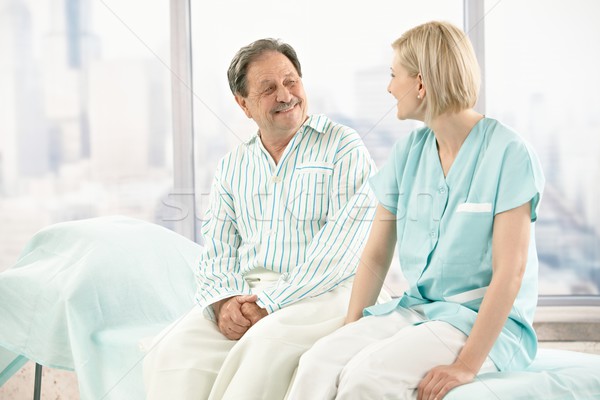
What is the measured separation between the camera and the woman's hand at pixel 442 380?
1.18m

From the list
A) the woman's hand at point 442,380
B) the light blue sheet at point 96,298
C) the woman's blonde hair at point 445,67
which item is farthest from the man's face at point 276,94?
the woman's hand at point 442,380

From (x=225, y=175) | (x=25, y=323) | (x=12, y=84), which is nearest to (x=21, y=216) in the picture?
(x=12, y=84)

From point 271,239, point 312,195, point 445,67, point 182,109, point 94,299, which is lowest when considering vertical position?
point 94,299

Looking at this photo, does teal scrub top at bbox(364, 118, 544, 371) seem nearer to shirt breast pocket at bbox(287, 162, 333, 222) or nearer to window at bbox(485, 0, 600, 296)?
shirt breast pocket at bbox(287, 162, 333, 222)

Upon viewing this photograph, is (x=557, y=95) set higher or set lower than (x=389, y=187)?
higher

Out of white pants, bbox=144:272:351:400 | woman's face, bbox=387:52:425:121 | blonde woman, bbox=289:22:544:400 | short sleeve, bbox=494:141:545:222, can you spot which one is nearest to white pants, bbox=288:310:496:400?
blonde woman, bbox=289:22:544:400

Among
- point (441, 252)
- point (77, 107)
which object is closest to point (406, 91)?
point (441, 252)

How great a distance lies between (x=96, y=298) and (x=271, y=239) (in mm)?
487

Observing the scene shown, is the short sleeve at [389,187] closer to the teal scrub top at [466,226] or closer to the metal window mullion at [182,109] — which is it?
the teal scrub top at [466,226]

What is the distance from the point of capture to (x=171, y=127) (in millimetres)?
2545

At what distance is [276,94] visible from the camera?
67.8 inches

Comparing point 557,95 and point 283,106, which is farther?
point 557,95

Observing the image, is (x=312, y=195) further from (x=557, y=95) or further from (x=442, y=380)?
(x=557, y=95)

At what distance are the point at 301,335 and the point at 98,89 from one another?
1.40 meters
